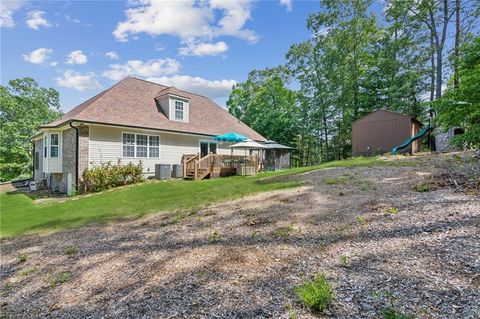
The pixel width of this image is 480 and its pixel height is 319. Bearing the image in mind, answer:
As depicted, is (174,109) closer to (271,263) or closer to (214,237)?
(214,237)

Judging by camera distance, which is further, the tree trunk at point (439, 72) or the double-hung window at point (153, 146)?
the tree trunk at point (439, 72)

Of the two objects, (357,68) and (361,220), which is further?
(357,68)

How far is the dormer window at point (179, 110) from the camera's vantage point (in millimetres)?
17281

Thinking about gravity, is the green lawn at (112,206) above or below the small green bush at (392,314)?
below

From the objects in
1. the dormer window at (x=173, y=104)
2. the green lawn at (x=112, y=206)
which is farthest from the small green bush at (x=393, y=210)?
the dormer window at (x=173, y=104)

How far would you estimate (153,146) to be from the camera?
15305 mm

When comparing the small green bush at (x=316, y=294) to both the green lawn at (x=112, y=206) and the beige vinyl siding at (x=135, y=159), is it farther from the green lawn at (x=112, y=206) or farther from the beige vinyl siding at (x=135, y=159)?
the beige vinyl siding at (x=135, y=159)

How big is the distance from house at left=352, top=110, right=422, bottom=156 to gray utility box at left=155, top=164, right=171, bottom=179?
1400 cm

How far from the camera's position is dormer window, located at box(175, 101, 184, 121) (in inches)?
680

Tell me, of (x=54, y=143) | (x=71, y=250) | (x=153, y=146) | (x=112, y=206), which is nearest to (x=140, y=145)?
(x=153, y=146)

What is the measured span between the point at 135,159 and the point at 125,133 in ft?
5.03

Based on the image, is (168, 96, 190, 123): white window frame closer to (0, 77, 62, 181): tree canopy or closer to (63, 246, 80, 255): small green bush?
(63, 246, 80, 255): small green bush

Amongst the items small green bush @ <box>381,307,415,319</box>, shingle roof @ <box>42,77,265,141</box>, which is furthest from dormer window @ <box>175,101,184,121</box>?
small green bush @ <box>381,307,415,319</box>

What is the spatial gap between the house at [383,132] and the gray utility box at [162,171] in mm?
13996
